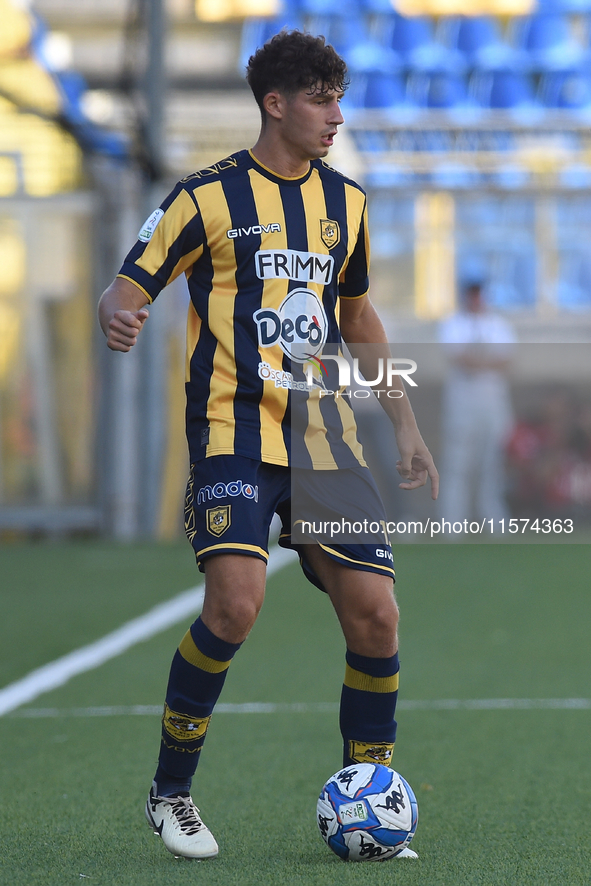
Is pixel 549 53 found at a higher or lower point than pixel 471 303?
higher

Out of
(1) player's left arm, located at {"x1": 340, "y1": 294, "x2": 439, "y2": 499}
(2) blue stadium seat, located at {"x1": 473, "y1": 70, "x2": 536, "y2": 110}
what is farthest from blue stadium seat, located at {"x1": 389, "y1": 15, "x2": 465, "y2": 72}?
(1) player's left arm, located at {"x1": 340, "y1": 294, "x2": 439, "y2": 499}

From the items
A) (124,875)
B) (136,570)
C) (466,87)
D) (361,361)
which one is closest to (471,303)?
(136,570)

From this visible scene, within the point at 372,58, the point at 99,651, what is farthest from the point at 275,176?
the point at 372,58

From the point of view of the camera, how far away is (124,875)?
8.63 feet

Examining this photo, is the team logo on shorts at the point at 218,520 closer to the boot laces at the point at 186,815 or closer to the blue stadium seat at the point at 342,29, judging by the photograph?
the boot laces at the point at 186,815

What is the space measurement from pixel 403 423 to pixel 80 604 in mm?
4186

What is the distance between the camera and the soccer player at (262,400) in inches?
109

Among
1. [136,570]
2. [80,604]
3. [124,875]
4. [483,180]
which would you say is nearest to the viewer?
[124,875]

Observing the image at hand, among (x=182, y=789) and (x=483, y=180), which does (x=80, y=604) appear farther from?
(x=483, y=180)

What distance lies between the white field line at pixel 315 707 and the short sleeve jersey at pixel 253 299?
1873 millimetres

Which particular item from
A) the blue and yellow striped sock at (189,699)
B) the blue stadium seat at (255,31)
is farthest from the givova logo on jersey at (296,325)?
the blue stadium seat at (255,31)

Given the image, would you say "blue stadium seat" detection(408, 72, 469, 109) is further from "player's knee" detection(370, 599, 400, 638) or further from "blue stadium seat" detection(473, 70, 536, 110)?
"player's knee" detection(370, 599, 400, 638)

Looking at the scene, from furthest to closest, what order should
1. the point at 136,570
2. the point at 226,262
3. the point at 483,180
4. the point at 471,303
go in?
the point at 483,180
the point at 471,303
the point at 136,570
the point at 226,262

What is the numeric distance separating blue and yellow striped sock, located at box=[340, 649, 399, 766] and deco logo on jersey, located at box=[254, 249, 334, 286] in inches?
33.6
